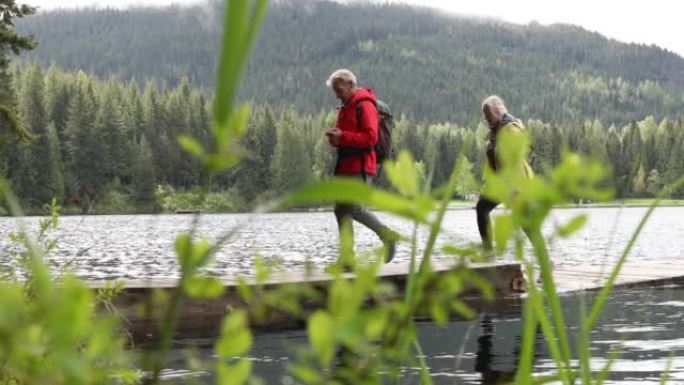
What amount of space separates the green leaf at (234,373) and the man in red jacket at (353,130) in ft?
23.7

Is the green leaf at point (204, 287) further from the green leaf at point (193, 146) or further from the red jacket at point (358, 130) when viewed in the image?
the red jacket at point (358, 130)

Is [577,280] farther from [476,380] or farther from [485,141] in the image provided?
[476,380]

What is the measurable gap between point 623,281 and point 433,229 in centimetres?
893

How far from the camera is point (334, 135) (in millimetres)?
8094

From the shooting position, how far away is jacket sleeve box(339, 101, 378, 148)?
815 cm

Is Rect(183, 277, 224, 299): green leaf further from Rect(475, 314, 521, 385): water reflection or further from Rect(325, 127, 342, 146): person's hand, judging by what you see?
Rect(325, 127, 342, 146): person's hand

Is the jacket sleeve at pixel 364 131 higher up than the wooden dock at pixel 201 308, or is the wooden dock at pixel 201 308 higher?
the jacket sleeve at pixel 364 131

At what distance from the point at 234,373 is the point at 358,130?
7.53m

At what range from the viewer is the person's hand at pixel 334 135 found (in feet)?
26.1

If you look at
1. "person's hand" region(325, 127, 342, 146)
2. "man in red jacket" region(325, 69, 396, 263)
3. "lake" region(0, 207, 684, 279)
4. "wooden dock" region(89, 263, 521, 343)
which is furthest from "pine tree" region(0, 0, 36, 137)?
"wooden dock" region(89, 263, 521, 343)

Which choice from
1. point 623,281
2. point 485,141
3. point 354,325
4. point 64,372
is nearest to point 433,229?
point 354,325

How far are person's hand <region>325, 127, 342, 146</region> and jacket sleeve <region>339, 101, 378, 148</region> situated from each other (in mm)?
38

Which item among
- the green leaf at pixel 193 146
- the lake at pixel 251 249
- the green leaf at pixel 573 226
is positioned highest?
the green leaf at pixel 193 146

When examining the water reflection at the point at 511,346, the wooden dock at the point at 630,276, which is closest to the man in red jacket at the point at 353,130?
the water reflection at the point at 511,346
